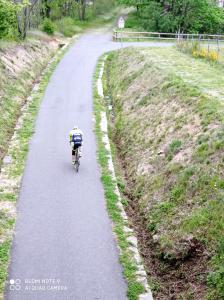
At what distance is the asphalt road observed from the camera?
1045 cm

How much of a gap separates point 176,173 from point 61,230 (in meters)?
4.19

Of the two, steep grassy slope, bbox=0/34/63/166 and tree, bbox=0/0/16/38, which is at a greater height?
tree, bbox=0/0/16/38

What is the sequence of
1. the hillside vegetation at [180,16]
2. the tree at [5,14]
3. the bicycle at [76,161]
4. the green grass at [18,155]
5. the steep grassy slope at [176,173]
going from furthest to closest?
1. the hillside vegetation at [180,16]
2. the tree at [5,14]
3. the bicycle at [76,161]
4. the green grass at [18,155]
5. the steep grassy slope at [176,173]

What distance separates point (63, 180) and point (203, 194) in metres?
5.52

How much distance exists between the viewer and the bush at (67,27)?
53.3m

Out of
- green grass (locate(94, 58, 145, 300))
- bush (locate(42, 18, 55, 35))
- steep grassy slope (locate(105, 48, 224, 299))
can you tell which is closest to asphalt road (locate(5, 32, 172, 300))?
green grass (locate(94, 58, 145, 300))

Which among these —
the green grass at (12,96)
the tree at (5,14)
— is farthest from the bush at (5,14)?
the green grass at (12,96)

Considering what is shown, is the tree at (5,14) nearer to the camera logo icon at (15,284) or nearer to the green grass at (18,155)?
the green grass at (18,155)

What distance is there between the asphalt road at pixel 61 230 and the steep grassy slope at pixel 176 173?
1.16m

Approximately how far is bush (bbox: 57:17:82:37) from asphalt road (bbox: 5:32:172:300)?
33443 millimetres

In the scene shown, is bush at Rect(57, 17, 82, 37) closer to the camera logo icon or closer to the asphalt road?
the asphalt road

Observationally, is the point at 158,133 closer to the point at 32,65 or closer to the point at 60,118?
the point at 60,118

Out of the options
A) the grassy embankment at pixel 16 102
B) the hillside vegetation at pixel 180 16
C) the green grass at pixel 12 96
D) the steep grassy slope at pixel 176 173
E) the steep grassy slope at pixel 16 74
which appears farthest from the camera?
the hillside vegetation at pixel 180 16

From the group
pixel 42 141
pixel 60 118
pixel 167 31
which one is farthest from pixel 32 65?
pixel 167 31
